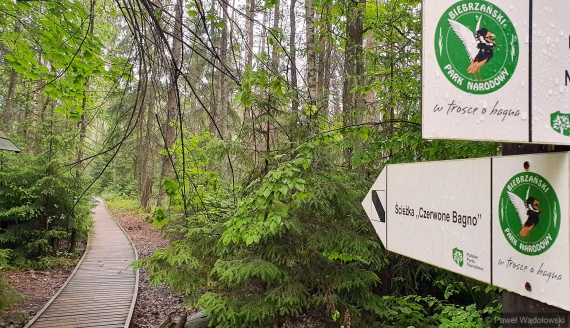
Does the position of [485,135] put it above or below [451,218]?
above

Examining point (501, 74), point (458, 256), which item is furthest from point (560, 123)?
point (458, 256)

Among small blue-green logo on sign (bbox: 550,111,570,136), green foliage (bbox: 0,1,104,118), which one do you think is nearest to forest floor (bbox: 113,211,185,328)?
green foliage (bbox: 0,1,104,118)

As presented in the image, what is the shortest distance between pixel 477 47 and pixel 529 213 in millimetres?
526

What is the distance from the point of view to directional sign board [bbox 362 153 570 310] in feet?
3.09

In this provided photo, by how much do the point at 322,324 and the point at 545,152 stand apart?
3.88 metres

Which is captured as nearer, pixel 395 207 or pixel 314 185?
pixel 395 207

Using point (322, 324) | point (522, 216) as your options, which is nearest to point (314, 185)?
point (322, 324)

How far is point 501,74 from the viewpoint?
0.96 m

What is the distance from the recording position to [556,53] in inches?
37.6

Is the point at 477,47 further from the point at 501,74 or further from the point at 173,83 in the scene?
the point at 173,83

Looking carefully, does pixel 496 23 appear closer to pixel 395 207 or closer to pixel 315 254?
pixel 395 207

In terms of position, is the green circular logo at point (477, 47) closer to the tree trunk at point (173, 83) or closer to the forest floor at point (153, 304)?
the tree trunk at point (173, 83)

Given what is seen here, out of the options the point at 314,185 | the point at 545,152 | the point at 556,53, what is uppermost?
the point at 556,53

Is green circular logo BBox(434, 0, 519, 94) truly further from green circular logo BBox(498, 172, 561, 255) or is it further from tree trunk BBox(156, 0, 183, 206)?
tree trunk BBox(156, 0, 183, 206)
